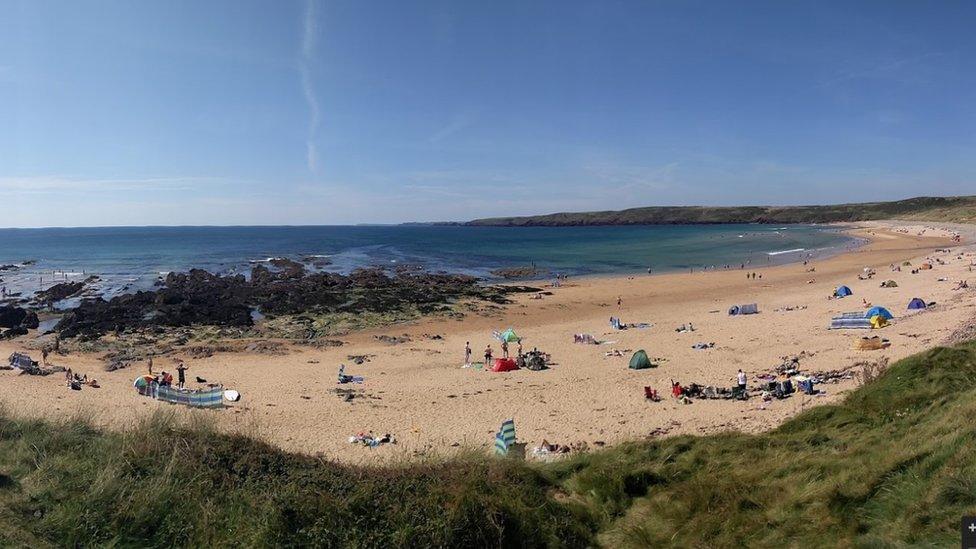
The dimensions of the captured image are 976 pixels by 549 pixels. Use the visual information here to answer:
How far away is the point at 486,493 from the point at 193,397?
13.5m

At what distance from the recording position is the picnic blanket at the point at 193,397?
15.6 m

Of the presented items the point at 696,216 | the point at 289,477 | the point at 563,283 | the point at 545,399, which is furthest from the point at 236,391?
the point at 696,216

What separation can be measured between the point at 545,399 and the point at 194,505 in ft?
37.1

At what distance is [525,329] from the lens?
26.5 meters

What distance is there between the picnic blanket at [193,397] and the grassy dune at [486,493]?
8834 millimetres

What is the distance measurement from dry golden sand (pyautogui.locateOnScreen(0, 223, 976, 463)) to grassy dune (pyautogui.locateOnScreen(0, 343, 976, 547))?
6.98 ft

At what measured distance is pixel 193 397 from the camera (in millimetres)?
15633

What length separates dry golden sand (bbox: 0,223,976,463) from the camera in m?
12.7

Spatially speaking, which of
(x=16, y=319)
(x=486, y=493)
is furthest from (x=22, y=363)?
(x=486, y=493)

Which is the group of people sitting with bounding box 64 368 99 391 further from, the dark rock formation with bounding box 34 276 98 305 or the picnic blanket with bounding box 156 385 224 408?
the dark rock formation with bounding box 34 276 98 305

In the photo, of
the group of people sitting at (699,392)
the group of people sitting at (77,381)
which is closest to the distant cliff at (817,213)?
the group of people sitting at (699,392)

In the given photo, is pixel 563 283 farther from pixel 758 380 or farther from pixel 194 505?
pixel 194 505

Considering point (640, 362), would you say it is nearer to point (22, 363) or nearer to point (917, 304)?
point (917, 304)

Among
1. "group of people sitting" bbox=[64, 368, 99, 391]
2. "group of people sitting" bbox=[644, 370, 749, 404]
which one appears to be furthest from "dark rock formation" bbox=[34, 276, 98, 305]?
"group of people sitting" bbox=[644, 370, 749, 404]
